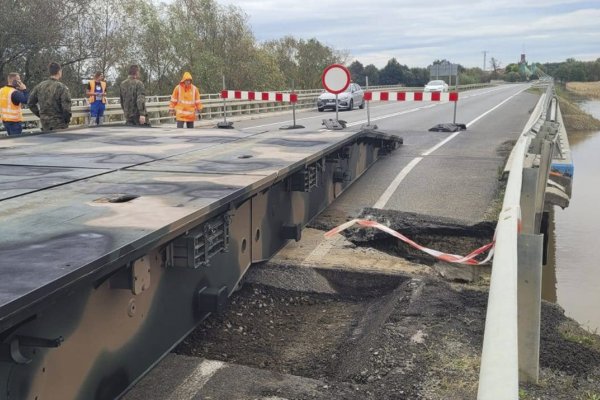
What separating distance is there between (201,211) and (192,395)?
1.00m

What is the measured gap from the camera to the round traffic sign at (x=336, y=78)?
598 inches

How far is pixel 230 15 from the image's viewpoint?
37.8m

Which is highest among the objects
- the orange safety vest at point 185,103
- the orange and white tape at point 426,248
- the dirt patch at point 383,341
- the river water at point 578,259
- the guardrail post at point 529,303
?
the orange safety vest at point 185,103

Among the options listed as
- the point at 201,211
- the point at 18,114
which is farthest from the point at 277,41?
the point at 201,211

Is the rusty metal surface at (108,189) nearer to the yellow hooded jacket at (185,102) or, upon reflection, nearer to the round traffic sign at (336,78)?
the yellow hooded jacket at (185,102)

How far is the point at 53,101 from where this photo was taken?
10398 mm

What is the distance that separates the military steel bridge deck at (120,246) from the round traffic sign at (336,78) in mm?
8968

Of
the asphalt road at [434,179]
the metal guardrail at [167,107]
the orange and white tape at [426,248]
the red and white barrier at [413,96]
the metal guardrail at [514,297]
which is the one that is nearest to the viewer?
the metal guardrail at [514,297]

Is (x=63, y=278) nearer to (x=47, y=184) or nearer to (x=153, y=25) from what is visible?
(x=47, y=184)

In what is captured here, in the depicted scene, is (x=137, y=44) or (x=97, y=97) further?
(x=137, y=44)

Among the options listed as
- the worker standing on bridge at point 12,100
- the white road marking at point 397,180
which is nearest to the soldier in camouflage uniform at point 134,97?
the worker standing on bridge at point 12,100

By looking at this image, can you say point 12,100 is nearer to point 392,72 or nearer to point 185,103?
point 185,103

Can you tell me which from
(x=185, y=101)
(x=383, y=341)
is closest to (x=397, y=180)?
(x=185, y=101)

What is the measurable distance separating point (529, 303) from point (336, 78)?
1239 centimetres
